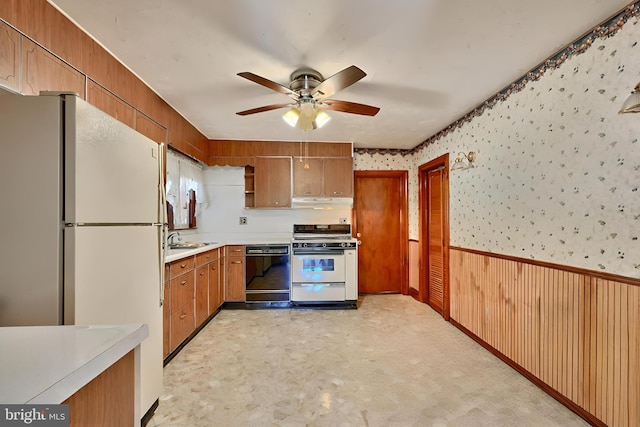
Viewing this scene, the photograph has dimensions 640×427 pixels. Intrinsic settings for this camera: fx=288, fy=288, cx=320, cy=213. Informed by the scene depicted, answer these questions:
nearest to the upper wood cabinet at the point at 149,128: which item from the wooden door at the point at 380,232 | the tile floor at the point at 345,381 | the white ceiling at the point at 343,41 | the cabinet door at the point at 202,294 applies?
the white ceiling at the point at 343,41

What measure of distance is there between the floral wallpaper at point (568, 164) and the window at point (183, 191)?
11.0 ft

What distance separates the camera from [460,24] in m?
1.71

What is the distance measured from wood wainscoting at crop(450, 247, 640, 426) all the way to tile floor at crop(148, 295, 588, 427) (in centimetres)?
14

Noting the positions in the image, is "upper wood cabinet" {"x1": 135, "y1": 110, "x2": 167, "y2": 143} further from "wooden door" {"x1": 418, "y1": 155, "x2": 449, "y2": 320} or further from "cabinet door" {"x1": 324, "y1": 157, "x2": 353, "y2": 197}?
"wooden door" {"x1": 418, "y1": 155, "x2": 449, "y2": 320}

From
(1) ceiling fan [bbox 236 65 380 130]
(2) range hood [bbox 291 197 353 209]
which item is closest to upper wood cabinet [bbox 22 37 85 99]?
(1) ceiling fan [bbox 236 65 380 130]

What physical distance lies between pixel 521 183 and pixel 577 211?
1.75ft

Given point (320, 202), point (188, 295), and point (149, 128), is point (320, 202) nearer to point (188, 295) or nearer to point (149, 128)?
point (188, 295)

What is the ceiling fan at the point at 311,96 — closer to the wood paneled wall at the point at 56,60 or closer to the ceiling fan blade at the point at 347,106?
the ceiling fan blade at the point at 347,106

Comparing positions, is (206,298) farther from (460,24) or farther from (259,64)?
(460,24)

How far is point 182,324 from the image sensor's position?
8.97 feet

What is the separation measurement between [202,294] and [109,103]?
6.75 ft

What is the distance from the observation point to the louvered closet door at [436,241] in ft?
Answer: 12.5

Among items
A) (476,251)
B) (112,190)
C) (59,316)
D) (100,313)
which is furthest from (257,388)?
(476,251)

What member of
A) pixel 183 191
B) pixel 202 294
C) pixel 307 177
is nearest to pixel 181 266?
pixel 202 294
